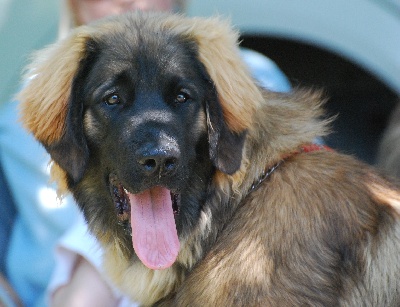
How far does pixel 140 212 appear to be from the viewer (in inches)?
118

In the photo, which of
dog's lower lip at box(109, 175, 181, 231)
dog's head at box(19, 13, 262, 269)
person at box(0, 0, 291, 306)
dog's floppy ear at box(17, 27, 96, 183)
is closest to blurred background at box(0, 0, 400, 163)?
person at box(0, 0, 291, 306)

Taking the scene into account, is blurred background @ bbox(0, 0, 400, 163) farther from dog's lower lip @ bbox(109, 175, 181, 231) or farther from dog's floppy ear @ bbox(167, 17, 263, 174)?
dog's lower lip @ bbox(109, 175, 181, 231)

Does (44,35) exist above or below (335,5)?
below

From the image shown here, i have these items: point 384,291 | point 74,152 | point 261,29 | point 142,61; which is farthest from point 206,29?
point 261,29

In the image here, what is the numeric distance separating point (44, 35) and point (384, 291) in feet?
10.0

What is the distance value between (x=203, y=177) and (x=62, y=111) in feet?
2.18

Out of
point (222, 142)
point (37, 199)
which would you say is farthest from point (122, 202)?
point (37, 199)

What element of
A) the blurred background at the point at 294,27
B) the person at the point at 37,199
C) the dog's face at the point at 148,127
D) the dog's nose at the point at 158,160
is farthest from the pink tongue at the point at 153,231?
the blurred background at the point at 294,27

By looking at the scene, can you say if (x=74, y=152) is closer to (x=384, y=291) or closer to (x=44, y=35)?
(x=384, y=291)

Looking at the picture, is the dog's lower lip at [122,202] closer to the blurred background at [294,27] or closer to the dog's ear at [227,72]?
the dog's ear at [227,72]

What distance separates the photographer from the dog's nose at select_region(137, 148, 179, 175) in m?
2.80

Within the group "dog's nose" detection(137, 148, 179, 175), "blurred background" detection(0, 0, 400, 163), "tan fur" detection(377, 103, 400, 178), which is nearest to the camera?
"dog's nose" detection(137, 148, 179, 175)

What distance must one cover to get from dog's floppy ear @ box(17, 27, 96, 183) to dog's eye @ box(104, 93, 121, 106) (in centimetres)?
14

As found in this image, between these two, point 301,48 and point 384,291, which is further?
point 301,48
